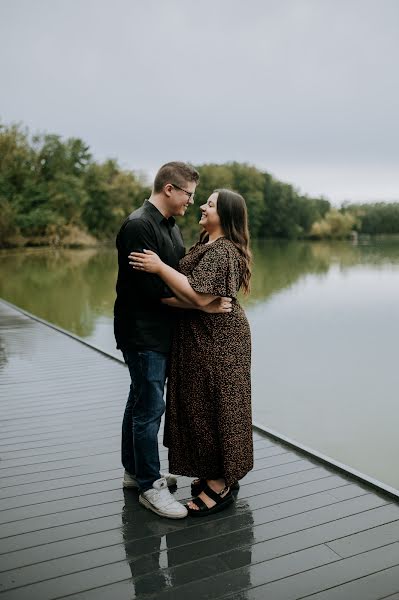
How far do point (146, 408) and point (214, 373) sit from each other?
0.32 m

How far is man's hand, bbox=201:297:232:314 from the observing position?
2.39 m

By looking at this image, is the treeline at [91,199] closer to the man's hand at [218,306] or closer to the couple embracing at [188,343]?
the couple embracing at [188,343]

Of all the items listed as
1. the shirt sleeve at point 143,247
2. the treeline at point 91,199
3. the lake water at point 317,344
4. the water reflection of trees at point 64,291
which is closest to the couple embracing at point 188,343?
the shirt sleeve at point 143,247

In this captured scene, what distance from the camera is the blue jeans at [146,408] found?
244cm

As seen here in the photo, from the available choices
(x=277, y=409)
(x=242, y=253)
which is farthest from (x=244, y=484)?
(x=277, y=409)

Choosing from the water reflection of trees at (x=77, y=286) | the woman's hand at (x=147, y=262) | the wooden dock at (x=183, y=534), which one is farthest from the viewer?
the water reflection of trees at (x=77, y=286)

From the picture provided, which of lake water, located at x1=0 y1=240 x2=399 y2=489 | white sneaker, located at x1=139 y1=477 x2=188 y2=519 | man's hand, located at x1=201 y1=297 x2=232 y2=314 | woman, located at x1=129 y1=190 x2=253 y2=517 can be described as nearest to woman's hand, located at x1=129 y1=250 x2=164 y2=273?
woman, located at x1=129 y1=190 x2=253 y2=517

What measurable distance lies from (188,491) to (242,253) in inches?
44.6

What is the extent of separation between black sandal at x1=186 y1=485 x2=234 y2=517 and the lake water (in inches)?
74.3

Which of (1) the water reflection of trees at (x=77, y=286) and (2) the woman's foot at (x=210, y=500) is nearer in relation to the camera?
(2) the woman's foot at (x=210, y=500)

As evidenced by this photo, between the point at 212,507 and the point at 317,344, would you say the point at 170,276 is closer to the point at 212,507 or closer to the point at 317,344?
the point at 212,507

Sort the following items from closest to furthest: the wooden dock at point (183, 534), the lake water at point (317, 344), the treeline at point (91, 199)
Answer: the wooden dock at point (183, 534), the lake water at point (317, 344), the treeline at point (91, 199)

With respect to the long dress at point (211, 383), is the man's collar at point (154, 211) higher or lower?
higher

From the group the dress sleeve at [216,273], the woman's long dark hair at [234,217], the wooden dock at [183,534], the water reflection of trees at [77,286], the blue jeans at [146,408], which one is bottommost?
the water reflection of trees at [77,286]
